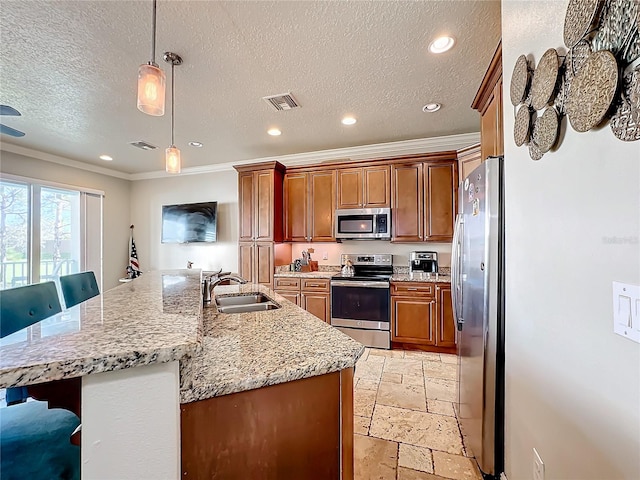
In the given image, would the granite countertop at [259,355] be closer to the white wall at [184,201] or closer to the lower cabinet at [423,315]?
the lower cabinet at [423,315]

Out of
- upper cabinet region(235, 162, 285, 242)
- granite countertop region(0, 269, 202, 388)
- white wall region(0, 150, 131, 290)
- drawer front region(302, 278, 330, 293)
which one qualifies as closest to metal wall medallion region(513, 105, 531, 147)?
granite countertop region(0, 269, 202, 388)

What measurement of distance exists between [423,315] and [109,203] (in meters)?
5.68

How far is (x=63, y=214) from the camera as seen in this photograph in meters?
4.46

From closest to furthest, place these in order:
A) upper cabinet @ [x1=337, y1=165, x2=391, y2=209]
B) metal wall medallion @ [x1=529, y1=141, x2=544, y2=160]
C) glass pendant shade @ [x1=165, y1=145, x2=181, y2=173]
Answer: metal wall medallion @ [x1=529, y1=141, x2=544, y2=160] → glass pendant shade @ [x1=165, y1=145, x2=181, y2=173] → upper cabinet @ [x1=337, y1=165, x2=391, y2=209]

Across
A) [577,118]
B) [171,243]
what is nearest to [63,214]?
[171,243]

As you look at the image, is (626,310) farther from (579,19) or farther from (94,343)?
(94,343)

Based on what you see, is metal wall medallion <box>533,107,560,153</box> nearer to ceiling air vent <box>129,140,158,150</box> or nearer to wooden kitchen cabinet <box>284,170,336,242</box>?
wooden kitchen cabinet <box>284,170,336,242</box>

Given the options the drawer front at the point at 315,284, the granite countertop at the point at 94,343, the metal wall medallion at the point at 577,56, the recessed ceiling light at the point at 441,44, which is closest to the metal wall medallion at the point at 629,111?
the metal wall medallion at the point at 577,56

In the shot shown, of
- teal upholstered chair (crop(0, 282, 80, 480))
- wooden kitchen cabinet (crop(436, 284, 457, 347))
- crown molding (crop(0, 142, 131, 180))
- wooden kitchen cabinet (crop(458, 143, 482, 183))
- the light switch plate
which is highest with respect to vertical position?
crown molding (crop(0, 142, 131, 180))

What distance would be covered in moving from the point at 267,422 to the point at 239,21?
214 centimetres

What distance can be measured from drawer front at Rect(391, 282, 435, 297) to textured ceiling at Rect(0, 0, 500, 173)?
1910 millimetres

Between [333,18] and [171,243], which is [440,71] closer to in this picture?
[333,18]

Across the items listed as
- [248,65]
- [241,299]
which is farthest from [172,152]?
[241,299]

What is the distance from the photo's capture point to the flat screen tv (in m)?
4.85
